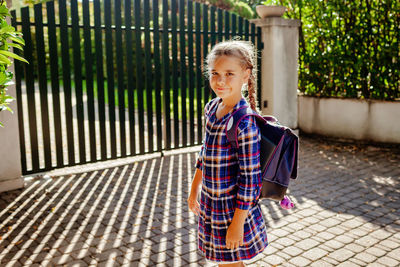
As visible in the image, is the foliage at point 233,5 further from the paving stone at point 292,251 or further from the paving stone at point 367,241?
the paving stone at point 292,251

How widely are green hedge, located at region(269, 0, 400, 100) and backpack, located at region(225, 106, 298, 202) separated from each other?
6.01m

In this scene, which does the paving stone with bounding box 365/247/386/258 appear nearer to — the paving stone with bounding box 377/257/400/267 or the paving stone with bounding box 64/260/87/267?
the paving stone with bounding box 377/257/400/267

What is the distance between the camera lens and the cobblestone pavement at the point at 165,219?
139 inches

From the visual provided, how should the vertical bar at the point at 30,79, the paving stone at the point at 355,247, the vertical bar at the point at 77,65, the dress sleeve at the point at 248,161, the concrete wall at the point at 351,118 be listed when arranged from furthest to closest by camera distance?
the concrete wall at the point at 351,118
the vertical bar at the point at 77,65
the vertical bar at the point at 30,79
the paving stone at the point at 355,247
the dress sleeve at the point at 248,161

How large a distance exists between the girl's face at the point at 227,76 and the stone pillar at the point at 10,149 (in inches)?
143

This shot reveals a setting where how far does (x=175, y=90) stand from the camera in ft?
22.4

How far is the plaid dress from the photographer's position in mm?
2188

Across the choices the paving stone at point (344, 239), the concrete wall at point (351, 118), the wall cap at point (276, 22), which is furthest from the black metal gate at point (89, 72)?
the paving stone at point (344, 239)

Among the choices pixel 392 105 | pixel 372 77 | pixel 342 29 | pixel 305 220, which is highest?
pixel 342 29

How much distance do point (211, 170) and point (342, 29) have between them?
6725 mm

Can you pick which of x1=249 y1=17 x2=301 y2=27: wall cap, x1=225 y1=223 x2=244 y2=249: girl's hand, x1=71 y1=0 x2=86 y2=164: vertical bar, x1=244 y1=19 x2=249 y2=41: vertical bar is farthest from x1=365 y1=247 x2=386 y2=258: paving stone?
x1=249 y1=17 x2=301 y2=27: wall cap

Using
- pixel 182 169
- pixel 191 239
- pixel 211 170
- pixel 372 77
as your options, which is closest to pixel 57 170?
pixel 182 169

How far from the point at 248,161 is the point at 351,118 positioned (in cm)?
623

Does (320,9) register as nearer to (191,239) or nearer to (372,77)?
(372,77)
